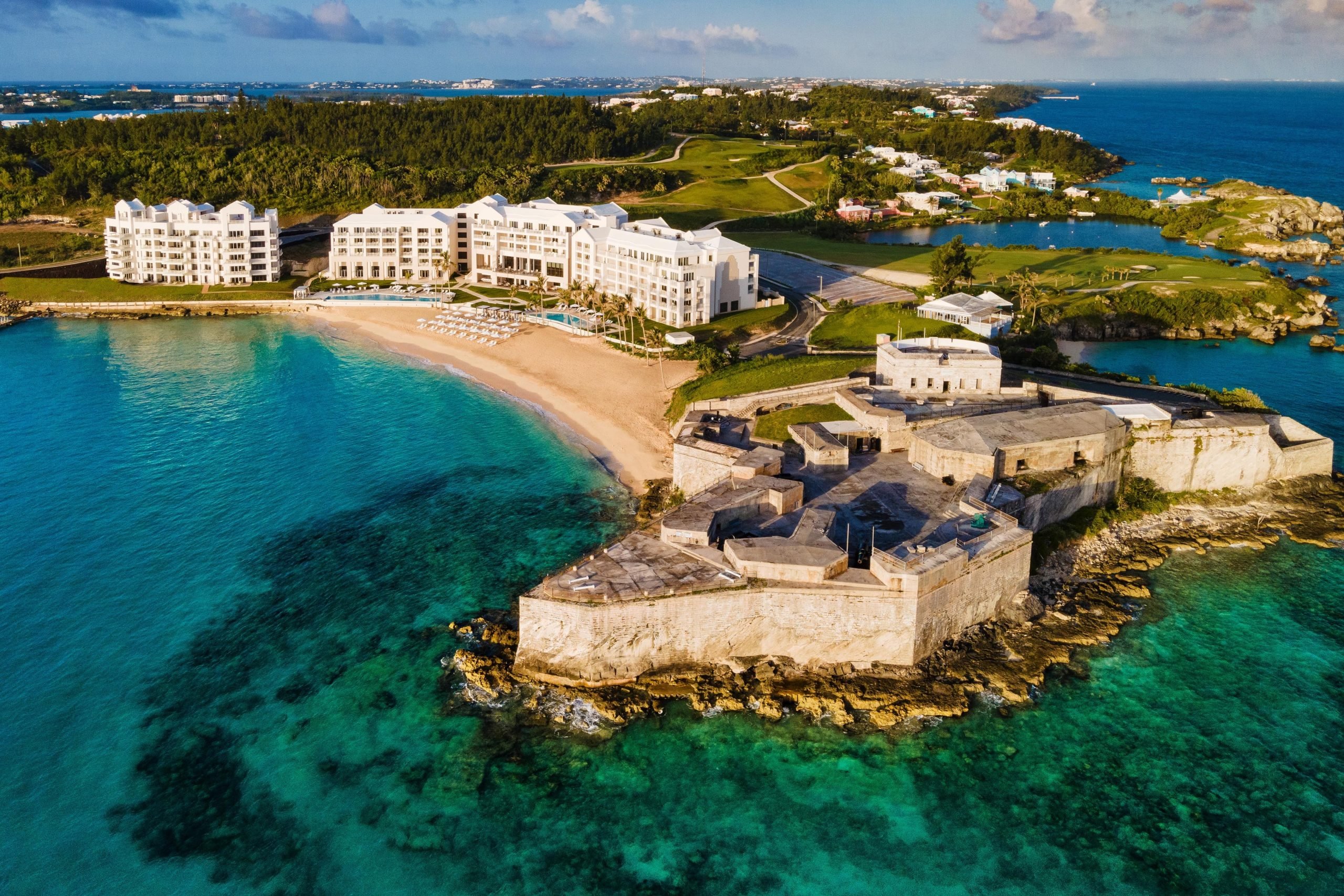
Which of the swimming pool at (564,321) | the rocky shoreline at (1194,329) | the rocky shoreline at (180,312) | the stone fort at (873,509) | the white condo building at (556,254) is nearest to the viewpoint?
the stone fort at (873,509)

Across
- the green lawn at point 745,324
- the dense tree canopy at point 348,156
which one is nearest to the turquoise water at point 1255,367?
the green lawn at point 745,324

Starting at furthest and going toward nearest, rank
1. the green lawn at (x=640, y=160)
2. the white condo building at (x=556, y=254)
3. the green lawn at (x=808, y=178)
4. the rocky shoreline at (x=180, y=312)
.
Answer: the green lawn at (x=808, y=178), the green lawn at (x=640, y=160), the rocky shoreline at (x=180, y=312), the white condo building at (x=556, y=254)

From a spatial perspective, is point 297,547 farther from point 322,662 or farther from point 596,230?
point 596,230

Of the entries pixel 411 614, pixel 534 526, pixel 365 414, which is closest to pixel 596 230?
pixel 365 414

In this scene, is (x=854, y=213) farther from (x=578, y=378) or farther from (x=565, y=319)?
(x=578, y=378)

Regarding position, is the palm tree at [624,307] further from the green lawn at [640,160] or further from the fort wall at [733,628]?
the green lawn at [640,160]

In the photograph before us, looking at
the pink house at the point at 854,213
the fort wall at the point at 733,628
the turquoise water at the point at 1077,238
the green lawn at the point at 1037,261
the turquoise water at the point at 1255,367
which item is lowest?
the fort wall at the point at 733,628

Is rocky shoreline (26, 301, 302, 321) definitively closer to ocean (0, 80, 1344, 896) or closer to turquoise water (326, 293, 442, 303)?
turquoise water (326, 293, 442, 303)

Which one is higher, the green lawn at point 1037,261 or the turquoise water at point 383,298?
the green lawn at point 1037,261
